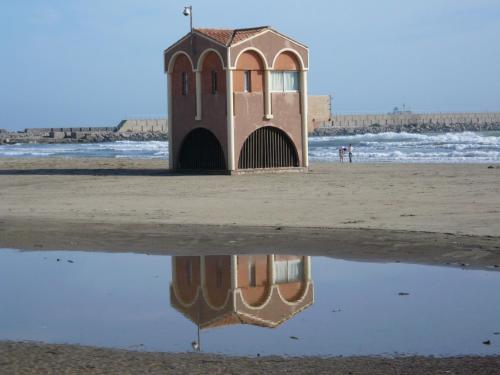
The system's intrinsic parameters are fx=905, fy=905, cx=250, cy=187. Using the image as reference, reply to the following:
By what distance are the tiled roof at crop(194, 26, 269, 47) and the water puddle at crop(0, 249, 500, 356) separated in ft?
65.7

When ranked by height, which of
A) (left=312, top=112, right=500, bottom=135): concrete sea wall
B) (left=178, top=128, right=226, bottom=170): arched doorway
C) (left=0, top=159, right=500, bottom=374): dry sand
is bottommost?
(left=0, top=159, right=500, bottom=374): dry sand

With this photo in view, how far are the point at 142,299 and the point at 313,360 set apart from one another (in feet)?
12.5

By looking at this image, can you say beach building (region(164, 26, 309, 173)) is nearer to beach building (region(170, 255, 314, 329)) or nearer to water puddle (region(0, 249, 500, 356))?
water puddle (region(0, 249, 500, 356))

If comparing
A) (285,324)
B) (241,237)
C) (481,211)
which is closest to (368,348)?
(285,324)

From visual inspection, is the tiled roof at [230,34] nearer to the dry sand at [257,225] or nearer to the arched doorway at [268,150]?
the arched doorway at [268,150]

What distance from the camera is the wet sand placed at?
7582 mm

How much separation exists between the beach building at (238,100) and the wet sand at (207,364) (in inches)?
991

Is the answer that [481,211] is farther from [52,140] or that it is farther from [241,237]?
[52,140]

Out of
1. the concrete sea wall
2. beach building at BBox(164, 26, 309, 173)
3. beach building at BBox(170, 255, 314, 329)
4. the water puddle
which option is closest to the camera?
the water puddle

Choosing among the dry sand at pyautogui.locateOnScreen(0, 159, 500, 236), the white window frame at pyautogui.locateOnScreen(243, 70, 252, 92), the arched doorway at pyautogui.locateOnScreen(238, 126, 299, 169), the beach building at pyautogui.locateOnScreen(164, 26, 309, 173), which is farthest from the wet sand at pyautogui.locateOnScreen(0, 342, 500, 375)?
the white window frame at pyautogui.locateOnScreen(243, 70, 252, 92)

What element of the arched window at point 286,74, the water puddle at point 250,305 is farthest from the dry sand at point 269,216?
the arched window at point 286,74

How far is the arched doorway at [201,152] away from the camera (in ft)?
113

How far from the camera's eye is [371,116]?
528 ft

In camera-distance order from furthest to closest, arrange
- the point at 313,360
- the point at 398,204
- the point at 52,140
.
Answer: the point at 52,140
the point at 398,204
the point at 313,360
